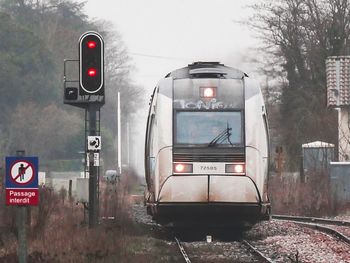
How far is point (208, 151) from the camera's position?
56.1 feet

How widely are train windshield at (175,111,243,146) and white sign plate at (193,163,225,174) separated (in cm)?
43

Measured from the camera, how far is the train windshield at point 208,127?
1722 cm

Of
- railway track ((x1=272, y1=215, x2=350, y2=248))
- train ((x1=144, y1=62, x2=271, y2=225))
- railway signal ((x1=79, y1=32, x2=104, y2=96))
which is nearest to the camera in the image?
railway signal ((x1=79, y1=32, x2=104, y2=96))

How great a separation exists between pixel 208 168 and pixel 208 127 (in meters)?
0.86

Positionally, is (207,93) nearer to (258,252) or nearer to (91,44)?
(91,44)

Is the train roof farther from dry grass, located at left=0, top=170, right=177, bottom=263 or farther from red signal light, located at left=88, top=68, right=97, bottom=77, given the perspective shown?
dry grass, located at left=0, top=170, right=177, bottom=263

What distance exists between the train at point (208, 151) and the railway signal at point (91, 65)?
4.94ft

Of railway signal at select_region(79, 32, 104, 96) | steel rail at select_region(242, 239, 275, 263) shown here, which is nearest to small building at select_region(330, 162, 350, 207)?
steel rail at select_region(242, 239, 275, 263)

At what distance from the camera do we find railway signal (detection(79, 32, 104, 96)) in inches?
644

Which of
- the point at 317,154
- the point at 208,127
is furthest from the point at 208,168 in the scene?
the point at 317,154

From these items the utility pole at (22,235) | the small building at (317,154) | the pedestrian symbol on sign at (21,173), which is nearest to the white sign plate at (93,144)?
the utility pole at (22,235)

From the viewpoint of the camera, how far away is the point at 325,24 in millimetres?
47906

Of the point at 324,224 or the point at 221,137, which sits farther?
the point at 324,224

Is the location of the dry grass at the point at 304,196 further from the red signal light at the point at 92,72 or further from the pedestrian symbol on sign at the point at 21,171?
the pedestrian symbol on sign at the point at 21,171
